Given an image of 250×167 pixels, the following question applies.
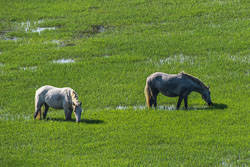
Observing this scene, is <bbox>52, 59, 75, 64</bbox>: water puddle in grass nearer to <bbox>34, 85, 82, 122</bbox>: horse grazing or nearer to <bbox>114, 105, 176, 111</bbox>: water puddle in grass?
<bbox>114, 105, 176, 111</bbox>: water puddle in grass

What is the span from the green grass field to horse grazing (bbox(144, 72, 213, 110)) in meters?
0.52

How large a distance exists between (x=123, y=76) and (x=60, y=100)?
592 centimetres

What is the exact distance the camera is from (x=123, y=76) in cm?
2652

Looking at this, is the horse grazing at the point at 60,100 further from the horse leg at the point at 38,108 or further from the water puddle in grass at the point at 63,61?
the water puddle in grass at the point at 63,61

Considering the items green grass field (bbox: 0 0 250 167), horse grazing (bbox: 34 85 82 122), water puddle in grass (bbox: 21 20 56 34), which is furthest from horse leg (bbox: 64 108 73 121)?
water puddle in grass (bbox: 21 20 56 34)

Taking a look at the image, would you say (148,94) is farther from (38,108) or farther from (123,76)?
(123,76)

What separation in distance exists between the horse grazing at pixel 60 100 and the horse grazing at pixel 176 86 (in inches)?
122

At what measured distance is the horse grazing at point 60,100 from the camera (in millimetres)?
20609

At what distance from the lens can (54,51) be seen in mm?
30609

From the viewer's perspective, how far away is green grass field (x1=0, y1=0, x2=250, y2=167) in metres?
18.5

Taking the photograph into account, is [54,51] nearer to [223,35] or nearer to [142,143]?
[223,35]

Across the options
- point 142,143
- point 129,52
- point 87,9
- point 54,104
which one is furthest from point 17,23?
point 142,143

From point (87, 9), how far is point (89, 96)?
1422cm

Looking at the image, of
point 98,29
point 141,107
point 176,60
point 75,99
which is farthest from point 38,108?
point 98,29
